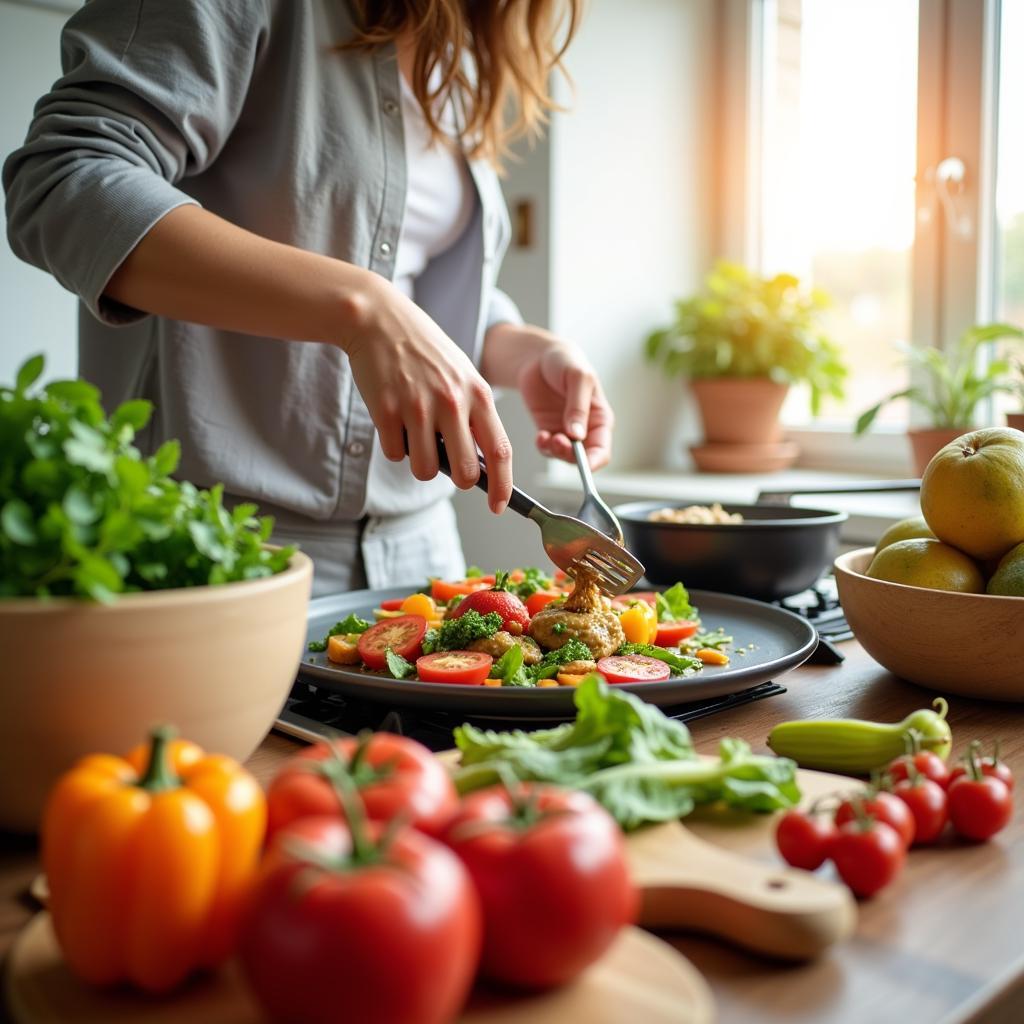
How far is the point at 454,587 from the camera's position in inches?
50.9

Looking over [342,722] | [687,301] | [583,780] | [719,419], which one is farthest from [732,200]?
[583,780]

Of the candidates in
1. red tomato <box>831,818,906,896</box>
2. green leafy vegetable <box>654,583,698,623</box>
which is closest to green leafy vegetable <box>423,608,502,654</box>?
green leafy vegetable <box>654,583,698,623</box>

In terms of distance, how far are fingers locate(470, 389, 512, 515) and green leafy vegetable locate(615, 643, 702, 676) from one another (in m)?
0.19

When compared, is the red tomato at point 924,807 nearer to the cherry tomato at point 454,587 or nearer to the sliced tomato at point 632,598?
the sliced tomato at point 632,598

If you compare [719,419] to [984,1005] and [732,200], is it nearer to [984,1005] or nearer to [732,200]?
[732,200]

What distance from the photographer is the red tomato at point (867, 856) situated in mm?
613

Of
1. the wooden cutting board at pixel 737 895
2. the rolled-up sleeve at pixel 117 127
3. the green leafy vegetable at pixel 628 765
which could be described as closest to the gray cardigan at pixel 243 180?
the rolled-up sleeve at pixel 117 127

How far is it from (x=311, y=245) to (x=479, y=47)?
0.40 m

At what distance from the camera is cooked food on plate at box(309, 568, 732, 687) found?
3.22ft

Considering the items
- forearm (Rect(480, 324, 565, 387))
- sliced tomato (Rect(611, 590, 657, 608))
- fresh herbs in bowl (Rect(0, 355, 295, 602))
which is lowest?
sliced tomato (Rect(611, 590, 657, 608))

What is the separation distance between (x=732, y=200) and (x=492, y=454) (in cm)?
252

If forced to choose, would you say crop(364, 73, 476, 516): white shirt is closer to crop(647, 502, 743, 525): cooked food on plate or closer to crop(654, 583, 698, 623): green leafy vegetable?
crop(647, 502, 743, 525): cooked food on plate

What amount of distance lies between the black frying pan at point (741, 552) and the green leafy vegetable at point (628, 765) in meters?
0.63

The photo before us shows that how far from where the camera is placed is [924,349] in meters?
2.81
